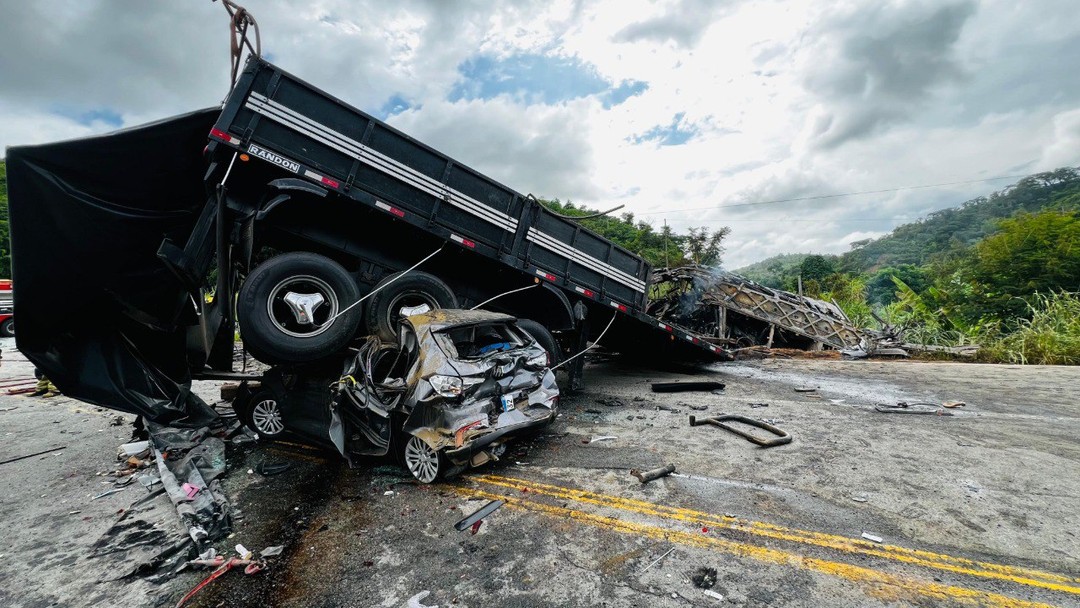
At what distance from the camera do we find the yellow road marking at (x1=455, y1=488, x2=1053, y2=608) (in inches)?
90.5

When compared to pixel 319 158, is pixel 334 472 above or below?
below

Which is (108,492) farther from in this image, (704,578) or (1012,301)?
(1012,301)

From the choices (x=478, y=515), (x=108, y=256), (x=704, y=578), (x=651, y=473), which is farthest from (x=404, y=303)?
(x=704, y=578)

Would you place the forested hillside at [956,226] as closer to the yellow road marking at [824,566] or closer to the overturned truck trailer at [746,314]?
the overturned truck trailer at [746,314]

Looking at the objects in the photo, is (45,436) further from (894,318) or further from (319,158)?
(894,318)

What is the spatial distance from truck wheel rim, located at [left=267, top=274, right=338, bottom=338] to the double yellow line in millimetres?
2761

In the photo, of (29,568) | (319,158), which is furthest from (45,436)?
(319,158)

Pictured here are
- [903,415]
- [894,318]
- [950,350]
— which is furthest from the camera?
[894,318]

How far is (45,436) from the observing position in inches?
226

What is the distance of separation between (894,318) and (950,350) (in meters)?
4.05

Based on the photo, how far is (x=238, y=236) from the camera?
5.15 meters

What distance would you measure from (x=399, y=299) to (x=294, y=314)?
1.19m

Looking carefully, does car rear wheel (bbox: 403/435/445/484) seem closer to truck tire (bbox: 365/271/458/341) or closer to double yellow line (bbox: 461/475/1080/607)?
double yellow line (bbox: 461/475/1080/607)

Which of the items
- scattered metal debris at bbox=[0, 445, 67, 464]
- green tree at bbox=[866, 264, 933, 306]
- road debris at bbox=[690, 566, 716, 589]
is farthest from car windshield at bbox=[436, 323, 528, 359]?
green tree at bbox=[866, 264, 933, 306]
